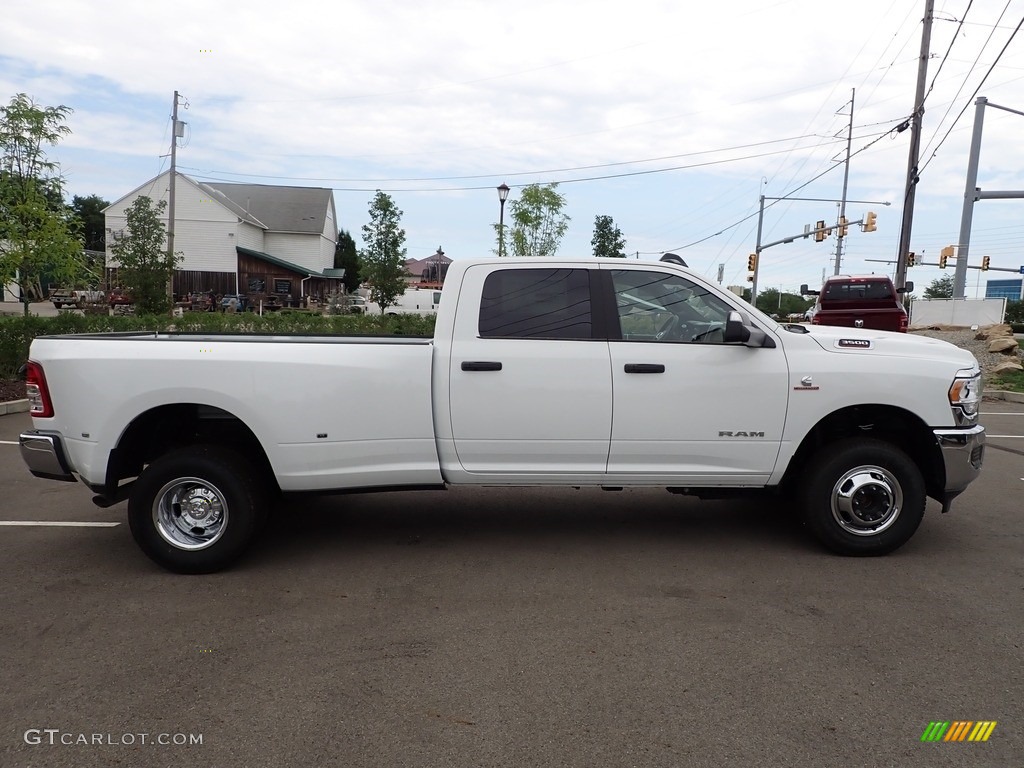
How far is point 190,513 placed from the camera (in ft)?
15.5

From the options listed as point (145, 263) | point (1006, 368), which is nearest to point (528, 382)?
point (1006, 368)

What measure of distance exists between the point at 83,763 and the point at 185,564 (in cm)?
195

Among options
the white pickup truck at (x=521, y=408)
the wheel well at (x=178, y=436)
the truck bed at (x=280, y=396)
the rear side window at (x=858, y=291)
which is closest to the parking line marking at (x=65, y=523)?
the wheel well at (x=178, y=436)

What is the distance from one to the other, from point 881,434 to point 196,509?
15.2 ft

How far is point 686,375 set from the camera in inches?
190

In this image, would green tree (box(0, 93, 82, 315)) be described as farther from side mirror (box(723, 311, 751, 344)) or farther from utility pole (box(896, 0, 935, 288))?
utility pole (box(896, 0, 935, 288))

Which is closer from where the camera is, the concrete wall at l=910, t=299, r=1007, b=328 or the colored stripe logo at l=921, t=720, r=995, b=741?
the colored stripe logo at l=921, t=720, r=995, b=741

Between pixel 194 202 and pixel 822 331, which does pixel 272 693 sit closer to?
pixel 822 331

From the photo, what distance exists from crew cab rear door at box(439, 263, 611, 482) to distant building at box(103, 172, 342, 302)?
42.5 meters

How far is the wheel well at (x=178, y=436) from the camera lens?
4.71m

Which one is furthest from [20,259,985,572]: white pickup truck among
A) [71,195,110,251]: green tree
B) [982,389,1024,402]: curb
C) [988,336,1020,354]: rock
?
[71,195,110,251]: green tree

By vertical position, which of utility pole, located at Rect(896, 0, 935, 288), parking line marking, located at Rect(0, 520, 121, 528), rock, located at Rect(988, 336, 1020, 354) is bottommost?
parking line marking, located at Rect(0, 520, 121, 528)

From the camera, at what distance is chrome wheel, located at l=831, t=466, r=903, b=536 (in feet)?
16.2

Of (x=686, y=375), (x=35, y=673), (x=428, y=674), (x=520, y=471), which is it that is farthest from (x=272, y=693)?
(x=686, y=375)
